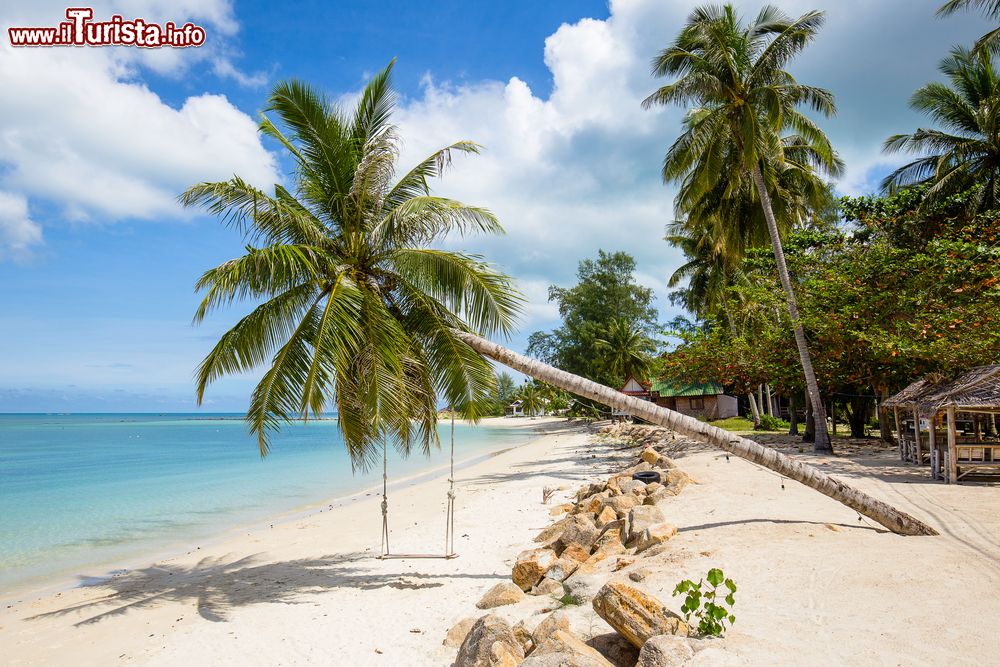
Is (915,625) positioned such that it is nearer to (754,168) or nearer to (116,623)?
(116,623)

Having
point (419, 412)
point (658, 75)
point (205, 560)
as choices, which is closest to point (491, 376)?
point (419, 412)

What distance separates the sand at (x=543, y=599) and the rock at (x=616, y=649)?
36cm

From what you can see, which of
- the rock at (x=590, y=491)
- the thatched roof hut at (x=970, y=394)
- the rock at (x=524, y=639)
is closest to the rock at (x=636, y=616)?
the rock at (x=524, y=639)

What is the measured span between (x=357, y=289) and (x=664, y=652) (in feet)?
16.6

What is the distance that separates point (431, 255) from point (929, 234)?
15724 mm

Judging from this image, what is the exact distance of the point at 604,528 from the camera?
26.3ft

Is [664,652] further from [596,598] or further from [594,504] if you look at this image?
Answer: [594,504]

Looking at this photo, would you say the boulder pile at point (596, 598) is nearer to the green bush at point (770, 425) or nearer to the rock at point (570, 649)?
the rock at point (570, 649)

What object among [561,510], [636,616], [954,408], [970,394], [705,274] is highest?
[705,274]

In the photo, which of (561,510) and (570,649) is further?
(561,510)

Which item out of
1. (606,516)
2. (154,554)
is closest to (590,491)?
(606,516)

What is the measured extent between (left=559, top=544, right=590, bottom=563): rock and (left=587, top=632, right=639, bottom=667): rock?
9.10 ft

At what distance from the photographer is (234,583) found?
27.7 ft

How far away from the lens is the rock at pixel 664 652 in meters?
3.59
